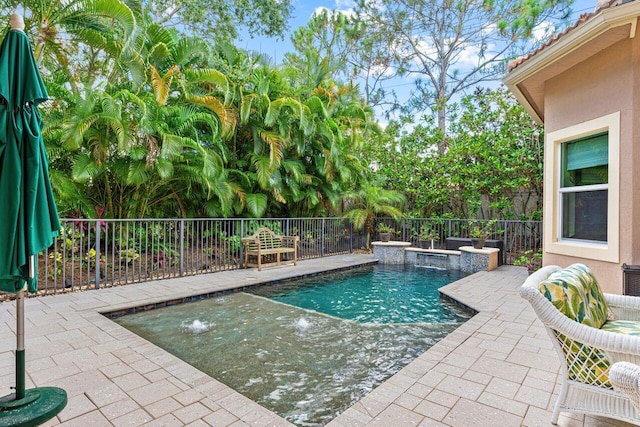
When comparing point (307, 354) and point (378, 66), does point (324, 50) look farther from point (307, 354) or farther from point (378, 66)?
point (307, 354)

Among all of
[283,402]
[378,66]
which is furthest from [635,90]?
[378,66]

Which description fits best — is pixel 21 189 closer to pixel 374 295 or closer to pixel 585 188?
pixel 374 295

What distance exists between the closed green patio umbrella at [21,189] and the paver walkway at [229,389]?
245 mm

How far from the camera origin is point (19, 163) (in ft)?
7.04

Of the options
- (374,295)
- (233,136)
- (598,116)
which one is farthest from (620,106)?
(233,136)

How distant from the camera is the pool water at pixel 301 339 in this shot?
8.86ft

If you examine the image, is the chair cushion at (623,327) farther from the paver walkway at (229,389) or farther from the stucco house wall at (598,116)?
the stucco house wall at (598,116)

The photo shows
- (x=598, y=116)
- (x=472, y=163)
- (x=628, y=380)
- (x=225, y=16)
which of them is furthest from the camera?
(x=225, y=16)

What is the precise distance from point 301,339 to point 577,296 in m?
2.55

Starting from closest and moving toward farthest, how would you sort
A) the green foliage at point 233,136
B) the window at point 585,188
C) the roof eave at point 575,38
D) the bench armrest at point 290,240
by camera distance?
1. the roof eave at point 575,38
2. the window at point 585,188
3. the green foliage at point 233,136
4. the bench armrest at point 290,240

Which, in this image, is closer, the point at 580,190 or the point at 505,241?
the point at 580,190

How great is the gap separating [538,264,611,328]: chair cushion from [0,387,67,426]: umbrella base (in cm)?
311

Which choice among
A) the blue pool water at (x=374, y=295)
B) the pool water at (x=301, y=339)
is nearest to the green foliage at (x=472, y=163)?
the blue pool water at (x=374, y=295)

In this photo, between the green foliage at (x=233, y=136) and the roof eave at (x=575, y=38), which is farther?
→ the green foliage at (x=233, y=136)
